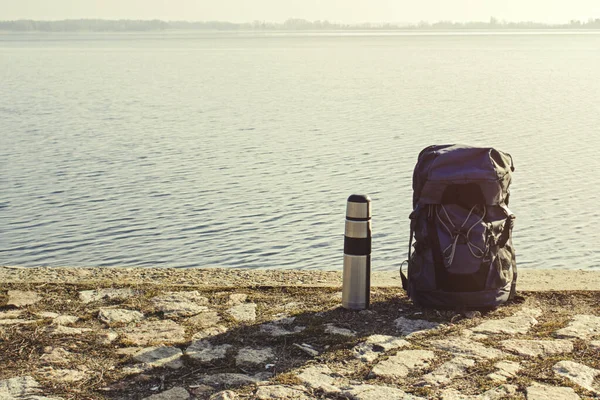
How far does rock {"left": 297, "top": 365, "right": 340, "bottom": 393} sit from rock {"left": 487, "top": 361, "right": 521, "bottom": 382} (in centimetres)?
92

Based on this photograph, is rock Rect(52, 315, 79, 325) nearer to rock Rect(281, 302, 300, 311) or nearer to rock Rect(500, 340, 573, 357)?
rock Rect(281, 302, 300, 311)

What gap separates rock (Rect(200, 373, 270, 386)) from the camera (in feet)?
16.0

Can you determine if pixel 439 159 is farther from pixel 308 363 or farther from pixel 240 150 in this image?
pixel 240 150

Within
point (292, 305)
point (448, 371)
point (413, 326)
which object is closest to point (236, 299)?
point (292, 305)

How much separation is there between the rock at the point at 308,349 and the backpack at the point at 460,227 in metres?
1.16

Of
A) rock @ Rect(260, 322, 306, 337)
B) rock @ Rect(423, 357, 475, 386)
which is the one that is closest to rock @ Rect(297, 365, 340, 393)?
rock @ Rect(423, 357, 475, 386)

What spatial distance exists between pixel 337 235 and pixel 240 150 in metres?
8.19

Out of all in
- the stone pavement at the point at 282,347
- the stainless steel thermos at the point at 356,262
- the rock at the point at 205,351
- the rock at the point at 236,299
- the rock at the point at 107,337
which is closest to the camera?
the stone pavement at the point at 282,347

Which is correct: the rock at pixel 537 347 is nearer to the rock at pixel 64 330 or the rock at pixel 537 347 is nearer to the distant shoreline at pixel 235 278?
the distant shoreline at pixel 235 278

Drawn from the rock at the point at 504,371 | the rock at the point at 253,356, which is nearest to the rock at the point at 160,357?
the rock at the point at 253,356

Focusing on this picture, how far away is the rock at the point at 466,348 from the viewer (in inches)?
210

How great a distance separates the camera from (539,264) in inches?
454

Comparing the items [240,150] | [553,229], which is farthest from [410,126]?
[553,229]

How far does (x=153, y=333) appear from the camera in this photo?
18.9ft
